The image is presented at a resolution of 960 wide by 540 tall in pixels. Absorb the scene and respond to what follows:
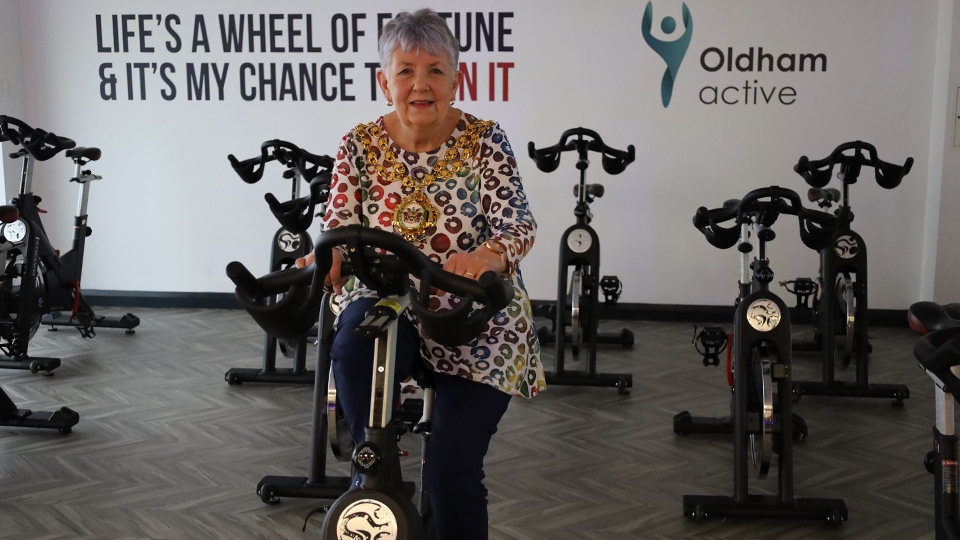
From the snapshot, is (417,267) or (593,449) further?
(593,449)

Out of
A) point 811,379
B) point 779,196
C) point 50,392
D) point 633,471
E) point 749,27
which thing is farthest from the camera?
point 749,27

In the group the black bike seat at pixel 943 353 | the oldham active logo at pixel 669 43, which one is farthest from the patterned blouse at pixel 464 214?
the oldham active logo at pixel 669 43

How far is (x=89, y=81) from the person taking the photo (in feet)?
21.5

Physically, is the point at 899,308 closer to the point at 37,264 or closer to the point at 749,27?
the point at 749,27

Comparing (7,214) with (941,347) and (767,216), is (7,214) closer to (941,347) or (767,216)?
(767,216)

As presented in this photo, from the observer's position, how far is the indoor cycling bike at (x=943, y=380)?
6.54ft

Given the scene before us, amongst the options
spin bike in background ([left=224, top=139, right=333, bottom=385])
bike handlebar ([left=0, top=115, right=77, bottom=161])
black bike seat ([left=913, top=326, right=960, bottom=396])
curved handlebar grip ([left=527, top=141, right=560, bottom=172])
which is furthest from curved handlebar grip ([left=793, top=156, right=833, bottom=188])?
bike handlebar ([left=0, top=115, right=77, bottom=161])

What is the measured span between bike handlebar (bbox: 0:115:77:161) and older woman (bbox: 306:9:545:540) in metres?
3.53

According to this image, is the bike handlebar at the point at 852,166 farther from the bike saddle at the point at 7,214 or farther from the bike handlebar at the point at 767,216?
the bike saddle at the point at 7,214

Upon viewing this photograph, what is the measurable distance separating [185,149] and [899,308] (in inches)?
191

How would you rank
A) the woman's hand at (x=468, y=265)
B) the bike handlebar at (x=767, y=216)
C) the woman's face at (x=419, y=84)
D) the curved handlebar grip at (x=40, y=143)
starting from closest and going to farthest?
the woman's hand at (x=468, y=265), the woman's face at (x=419, y=84), the bike handlebar at (x=767, y=216), the curved handlebar grip at (x=40, y=143)

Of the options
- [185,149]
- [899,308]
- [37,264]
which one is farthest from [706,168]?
[37,264]

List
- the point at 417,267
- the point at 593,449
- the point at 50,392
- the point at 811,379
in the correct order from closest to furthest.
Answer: the point at 417,267
the point at 593,449
the point at 50,392
the point at 811,379

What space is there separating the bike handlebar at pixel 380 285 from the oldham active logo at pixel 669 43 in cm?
477
